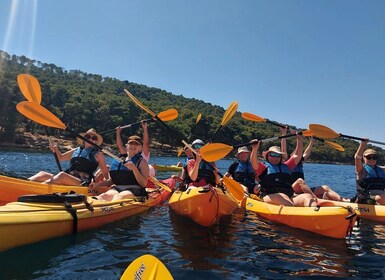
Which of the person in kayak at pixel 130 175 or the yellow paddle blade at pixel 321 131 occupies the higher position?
the yellow paddle blade at pixel 321 131

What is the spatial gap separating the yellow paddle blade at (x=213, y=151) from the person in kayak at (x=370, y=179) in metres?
3.38

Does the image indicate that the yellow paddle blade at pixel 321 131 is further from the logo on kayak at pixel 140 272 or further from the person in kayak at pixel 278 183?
the logo on kayak at pixel 140 272

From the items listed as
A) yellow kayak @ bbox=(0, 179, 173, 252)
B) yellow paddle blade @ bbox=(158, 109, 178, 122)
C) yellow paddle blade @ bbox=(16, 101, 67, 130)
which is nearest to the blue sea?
yellow kayak @ bbox=(0, 179, 173, 252)

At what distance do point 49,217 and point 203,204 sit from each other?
2375mm

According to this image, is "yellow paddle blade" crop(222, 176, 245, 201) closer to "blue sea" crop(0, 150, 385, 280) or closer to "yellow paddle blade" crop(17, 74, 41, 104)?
"blue sea" crop(0, 150, 385, 280)

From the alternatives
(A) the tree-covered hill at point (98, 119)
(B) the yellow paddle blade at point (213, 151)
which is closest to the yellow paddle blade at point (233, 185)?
(B) the yellow paddle blade at point (213, 151)

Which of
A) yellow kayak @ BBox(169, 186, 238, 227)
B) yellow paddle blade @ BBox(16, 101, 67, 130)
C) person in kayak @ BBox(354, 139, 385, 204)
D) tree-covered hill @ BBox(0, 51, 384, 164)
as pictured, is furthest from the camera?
tree-covered hill @ BBox(0, 51, 384, 164)

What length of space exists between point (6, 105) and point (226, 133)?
111 ft

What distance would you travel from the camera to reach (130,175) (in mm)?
6352

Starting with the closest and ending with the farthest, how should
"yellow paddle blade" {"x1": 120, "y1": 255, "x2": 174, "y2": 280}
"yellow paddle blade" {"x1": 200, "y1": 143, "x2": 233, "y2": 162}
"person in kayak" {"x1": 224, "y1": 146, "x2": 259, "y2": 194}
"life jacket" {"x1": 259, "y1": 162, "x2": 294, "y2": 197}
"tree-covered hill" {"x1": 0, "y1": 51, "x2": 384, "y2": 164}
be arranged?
1. "yellow paddle blade" {"x1": 120, "y1": 255, "x2": 174, "y2": 280}
2. "yellow paddle blade" {"x1": 200, "y1": 143, "x2": 233, "y2": 162}
3. "life jacket" {"x1": 259, "y1": 162, "x2": 294, "y2": 197}
4. "person in kayak" {"x1": 224, "y1": 146, "x2": 259, "y2": 194}
5. "tree-covered hill" {"x1": 0, "y1": 51, "x2": 384, "y2": 164}

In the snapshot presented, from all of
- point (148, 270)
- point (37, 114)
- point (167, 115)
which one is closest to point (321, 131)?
point (167, 115)

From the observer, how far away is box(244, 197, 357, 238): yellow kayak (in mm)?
5121

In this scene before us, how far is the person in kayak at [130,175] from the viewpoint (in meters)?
6.14

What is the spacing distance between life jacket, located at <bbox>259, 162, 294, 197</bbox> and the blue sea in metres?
0.85
